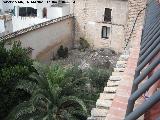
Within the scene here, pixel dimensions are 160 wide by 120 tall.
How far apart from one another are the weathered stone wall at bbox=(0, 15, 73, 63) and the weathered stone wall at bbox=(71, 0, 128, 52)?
3.16 feet

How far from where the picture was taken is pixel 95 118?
4.39m

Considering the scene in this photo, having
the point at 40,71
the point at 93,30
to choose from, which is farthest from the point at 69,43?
the point at 40,71

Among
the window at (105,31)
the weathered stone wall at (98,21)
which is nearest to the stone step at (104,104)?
the weathered stone wall at (98,21)

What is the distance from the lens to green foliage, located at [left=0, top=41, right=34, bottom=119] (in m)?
12.6

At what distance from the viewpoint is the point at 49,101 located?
1212 cm

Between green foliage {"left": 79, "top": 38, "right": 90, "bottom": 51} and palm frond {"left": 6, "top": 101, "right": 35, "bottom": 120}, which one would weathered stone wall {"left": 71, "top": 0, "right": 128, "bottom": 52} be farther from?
palm frond {"left": 6, "top": 101, "right": 35, "bottom": 120}

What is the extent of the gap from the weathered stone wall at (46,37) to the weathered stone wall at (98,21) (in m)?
0.96

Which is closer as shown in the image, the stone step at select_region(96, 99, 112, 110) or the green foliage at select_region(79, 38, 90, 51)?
the stone step at select_region(96, 99, 112, 110)

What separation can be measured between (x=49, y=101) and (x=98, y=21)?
54.1ft

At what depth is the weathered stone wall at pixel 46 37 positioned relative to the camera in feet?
70.1

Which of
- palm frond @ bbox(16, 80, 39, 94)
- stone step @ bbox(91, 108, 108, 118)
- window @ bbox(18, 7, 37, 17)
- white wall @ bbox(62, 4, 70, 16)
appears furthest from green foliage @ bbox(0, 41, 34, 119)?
window @ bbox(18, 7, 37, 17)

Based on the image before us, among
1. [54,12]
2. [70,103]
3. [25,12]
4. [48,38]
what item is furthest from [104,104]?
[25,12]

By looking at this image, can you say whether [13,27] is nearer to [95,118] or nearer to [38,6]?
[38,6]

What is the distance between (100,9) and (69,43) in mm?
4070
